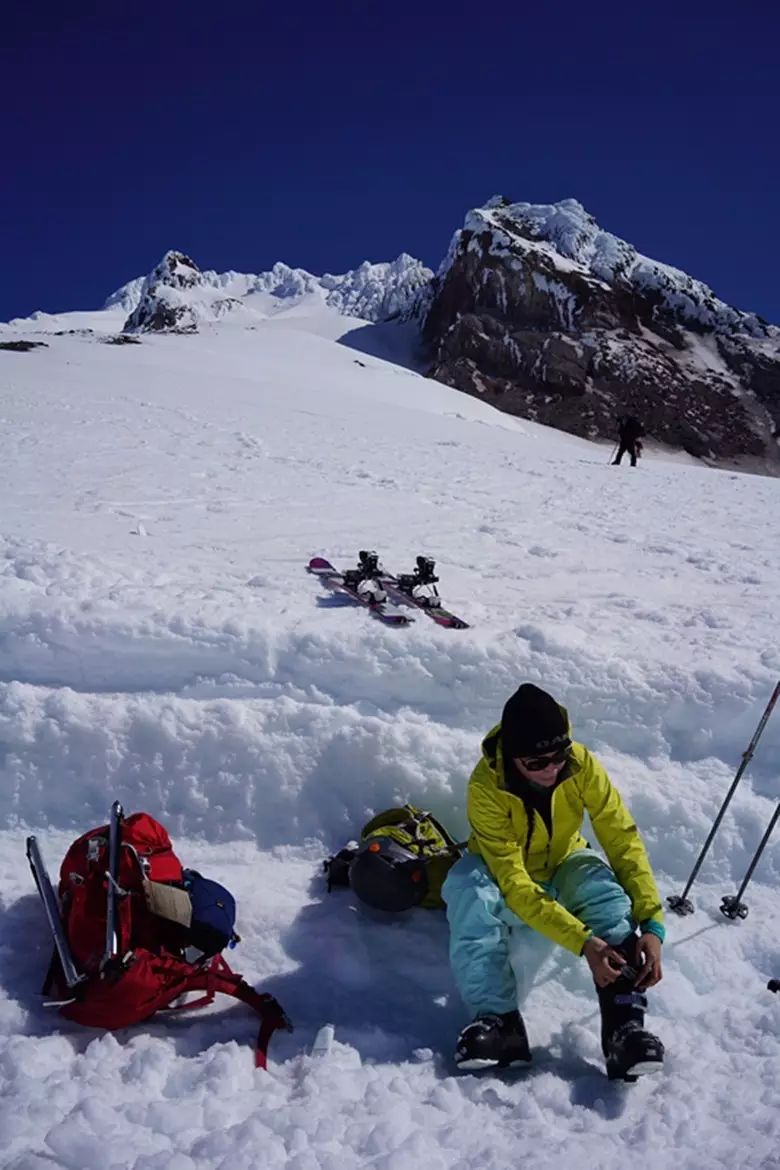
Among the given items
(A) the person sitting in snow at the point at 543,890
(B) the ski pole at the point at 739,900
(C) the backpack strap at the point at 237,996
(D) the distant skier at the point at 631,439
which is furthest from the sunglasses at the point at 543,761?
(D) the distant skier at the point at 631,439

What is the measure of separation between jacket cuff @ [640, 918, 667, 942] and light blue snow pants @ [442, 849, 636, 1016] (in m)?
0.08

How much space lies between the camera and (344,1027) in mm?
3191

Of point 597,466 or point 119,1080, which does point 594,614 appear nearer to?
point 119,1080

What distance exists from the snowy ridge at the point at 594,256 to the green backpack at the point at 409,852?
7381 cm

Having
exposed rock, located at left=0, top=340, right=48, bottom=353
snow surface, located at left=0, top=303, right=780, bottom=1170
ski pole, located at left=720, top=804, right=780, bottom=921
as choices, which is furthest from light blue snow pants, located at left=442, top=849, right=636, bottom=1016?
exposed rock, located at left=0, top=340, right=48, bottom=353

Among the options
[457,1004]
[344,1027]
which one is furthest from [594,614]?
[344,1027]

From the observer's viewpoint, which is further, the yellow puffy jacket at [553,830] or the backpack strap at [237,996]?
the yellow puffy jacket at [553,830]

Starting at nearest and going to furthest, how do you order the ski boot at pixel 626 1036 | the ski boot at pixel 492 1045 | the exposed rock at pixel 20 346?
the ski boot at pixel 626 1036, the ski boot at pixel 492 1045, the exposed rock at pixel 20 346

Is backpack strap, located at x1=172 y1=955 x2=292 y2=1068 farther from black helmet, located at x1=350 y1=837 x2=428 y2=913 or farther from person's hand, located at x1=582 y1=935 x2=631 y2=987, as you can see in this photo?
person's hand, located at x1=582 y1=935 x2=631 y2=987

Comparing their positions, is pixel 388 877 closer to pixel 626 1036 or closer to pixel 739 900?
pixel 626 1036

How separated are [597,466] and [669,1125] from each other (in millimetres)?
15018

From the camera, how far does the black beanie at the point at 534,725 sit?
10.6ft

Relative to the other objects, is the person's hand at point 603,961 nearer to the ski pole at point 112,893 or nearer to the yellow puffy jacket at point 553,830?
the yellow puffy jacket at point 553,830

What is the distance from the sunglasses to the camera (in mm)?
3258
